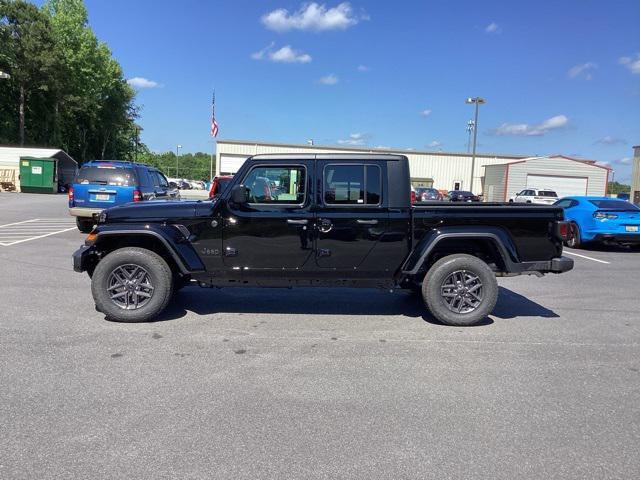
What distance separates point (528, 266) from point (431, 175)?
201 ft

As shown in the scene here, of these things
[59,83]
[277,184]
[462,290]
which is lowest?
[462,290]

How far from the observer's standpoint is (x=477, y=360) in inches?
190

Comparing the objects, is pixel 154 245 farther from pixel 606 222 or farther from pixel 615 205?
pixel 615 205

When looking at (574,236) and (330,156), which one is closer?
(330,156)

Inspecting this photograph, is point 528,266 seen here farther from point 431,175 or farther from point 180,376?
point 431,175

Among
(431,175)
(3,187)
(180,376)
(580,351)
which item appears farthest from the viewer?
(431,175)

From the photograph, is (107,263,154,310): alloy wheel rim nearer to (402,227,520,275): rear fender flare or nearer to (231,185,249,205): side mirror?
(231,185,249,205): side mirror

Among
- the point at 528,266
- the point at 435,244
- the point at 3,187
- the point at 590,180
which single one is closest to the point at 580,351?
the point at 528,266

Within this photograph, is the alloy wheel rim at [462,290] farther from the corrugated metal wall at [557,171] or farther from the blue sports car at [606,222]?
the corrugated metal wall at [557,171]

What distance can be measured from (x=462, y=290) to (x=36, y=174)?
38.5 m

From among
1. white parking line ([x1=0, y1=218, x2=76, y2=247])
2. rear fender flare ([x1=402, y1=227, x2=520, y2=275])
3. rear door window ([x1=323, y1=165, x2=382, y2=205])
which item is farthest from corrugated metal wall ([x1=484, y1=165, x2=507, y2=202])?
rear door window ([x1=323, y1=165, x2=382, y2=205])

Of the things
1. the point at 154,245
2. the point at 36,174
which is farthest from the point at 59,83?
the point at 154,245

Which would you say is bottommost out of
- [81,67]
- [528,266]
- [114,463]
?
[114,463]

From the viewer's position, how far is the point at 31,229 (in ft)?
48.0
